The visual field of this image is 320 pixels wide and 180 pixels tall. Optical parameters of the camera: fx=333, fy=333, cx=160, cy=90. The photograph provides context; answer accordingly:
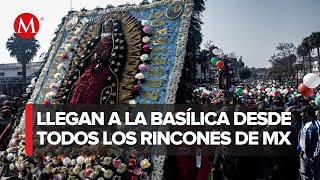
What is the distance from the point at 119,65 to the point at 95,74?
24.9 inches

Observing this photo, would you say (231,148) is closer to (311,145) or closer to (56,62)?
(311,145)

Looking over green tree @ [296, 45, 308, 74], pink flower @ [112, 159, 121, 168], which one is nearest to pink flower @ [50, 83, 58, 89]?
pink flower @ [112, 159, 121, 168]

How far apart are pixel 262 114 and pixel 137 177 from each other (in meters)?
2.68

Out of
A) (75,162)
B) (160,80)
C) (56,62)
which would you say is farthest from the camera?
(56,62)

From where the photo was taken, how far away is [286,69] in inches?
2144

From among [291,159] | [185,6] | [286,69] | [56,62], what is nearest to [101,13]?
[56,62]

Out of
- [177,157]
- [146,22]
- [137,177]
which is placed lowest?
[137,177]

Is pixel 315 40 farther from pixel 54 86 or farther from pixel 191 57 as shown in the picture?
pixel 54 86

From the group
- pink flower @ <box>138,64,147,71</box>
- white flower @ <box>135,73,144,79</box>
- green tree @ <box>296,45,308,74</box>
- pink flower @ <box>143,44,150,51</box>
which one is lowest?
white flower @ <box>135,73,144,79</box>

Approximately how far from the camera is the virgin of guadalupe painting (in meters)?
7.53

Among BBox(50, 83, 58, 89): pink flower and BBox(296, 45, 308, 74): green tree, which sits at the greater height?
BBox(296, 45, 308, 74): green tree

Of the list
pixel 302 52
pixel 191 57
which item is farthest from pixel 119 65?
pixel 302 52

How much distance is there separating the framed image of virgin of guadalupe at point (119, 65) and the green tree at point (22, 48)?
135 feet

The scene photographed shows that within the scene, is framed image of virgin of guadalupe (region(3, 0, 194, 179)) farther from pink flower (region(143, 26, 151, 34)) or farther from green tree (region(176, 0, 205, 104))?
green tree (region(176, 0, 205, 104))
